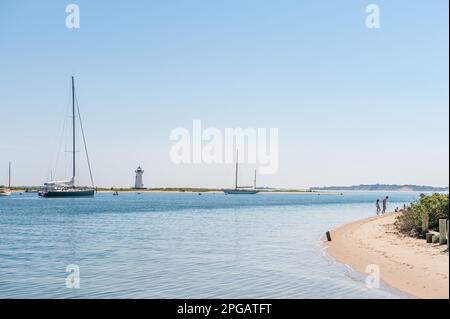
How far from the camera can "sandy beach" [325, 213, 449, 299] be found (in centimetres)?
2019

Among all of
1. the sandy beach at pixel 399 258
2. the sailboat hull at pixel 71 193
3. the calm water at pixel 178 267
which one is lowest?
the calm water at pixel 178 267

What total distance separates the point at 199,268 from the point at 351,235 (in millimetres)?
18664

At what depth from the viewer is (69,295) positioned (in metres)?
20.7

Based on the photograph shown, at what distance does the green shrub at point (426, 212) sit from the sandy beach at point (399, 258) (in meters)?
1.16

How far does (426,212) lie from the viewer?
112 ft

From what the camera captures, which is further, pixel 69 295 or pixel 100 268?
pixel 100 268

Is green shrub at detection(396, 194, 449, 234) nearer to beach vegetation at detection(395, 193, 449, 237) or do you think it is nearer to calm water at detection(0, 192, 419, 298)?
Result: beach vegetation at detection(395, 193, 449, 237)

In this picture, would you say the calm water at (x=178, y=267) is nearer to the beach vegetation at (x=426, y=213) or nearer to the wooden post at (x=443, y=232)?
the wooden post at (x=443, y=232)

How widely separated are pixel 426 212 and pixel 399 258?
28.1 ft

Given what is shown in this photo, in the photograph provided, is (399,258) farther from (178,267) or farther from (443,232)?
(178,267)

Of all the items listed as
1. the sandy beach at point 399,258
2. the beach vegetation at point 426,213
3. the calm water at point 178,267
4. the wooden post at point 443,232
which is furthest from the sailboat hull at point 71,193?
the wooden post at point 443,232

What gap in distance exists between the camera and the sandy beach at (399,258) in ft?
66.2
